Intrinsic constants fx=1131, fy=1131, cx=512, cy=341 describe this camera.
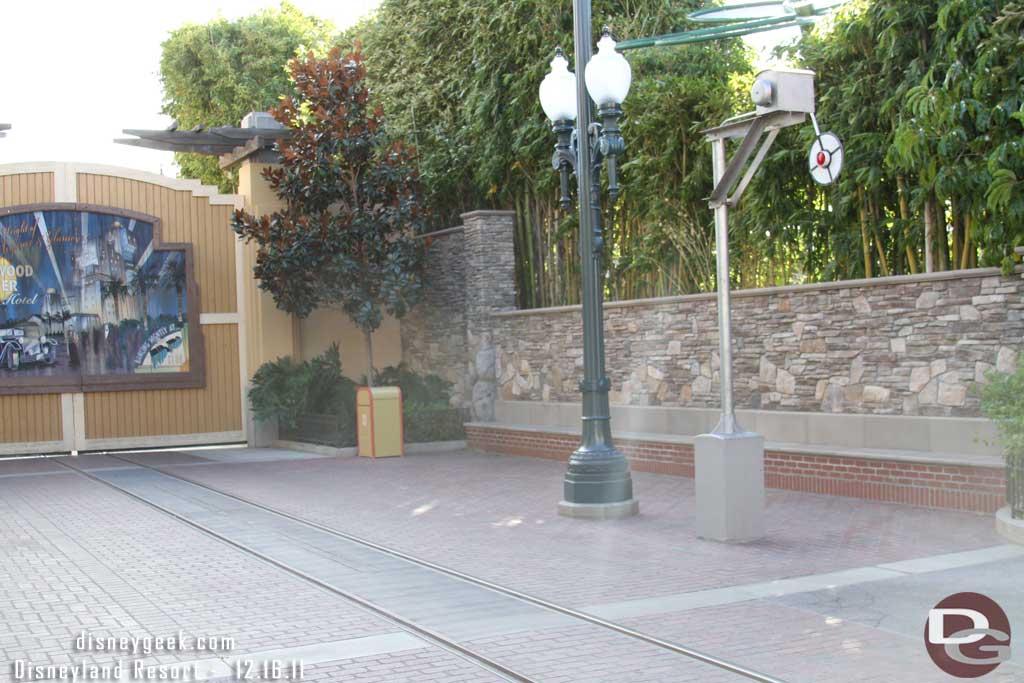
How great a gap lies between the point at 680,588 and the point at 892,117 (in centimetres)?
Result: 643

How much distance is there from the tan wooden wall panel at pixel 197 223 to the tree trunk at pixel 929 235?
12.4 meters

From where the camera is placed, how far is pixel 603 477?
10.8m

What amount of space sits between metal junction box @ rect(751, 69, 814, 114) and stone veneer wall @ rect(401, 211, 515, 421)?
9605 mm

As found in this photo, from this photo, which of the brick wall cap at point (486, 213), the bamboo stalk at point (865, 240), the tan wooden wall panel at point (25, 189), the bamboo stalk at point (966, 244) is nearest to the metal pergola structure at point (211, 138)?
the tan wooden wall panel at point (25, 189)

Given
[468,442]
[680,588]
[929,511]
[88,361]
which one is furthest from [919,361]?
[88,361]

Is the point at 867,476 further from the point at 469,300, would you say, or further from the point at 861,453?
the point at 469,300

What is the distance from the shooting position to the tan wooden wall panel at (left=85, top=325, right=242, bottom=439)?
62.7ft

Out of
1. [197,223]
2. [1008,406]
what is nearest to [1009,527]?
[1008,406]

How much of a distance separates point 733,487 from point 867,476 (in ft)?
8.79

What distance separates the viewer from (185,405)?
19.6 metres

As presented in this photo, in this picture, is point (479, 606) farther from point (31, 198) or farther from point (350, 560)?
point (31, 198)

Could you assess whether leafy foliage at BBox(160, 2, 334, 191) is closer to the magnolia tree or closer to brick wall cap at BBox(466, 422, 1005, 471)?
the magnolia tree

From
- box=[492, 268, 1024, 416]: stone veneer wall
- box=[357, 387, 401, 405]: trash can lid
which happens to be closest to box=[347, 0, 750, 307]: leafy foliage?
box=[492, 268, 1024, 416]: stone veneer wall

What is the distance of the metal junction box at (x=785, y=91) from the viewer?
29.9 ft
